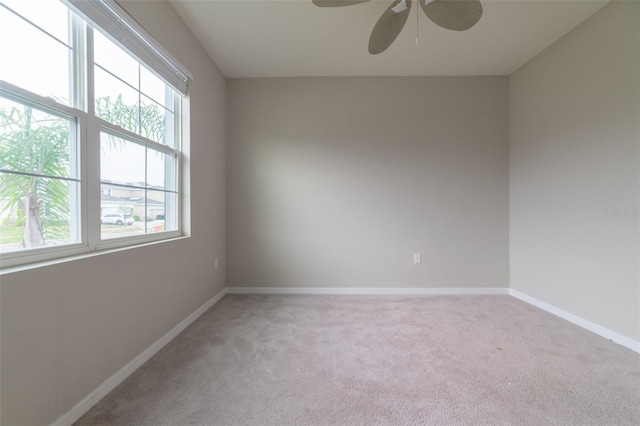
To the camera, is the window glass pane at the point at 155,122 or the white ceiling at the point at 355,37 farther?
the white ceiling at the point at 355,37

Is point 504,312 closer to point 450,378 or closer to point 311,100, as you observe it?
point 450,378

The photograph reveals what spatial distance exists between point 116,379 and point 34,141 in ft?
4.41

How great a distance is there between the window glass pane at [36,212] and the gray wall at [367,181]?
68.0 inches

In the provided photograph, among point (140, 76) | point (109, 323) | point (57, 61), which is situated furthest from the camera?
point (140, 76)

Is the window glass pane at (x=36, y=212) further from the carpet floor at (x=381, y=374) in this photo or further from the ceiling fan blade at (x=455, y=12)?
the ceiling fan blade at (x=455, y=12)

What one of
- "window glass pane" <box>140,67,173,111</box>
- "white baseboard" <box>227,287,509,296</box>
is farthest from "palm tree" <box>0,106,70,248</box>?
"white baseboard" <box>227,287,509,296</box>

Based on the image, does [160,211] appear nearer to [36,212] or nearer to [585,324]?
[36,212]

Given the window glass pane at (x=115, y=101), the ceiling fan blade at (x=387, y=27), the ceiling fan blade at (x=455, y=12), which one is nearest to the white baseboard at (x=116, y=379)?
the window glass pane at (x=115, y=101)

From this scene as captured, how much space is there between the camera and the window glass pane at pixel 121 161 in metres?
1.46

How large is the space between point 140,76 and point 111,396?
2.05m

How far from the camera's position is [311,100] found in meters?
2.96

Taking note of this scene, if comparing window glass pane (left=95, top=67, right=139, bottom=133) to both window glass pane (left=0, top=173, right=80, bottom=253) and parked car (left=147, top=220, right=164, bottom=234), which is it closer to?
window glass pane (left=0, top=173, right=80, bottom=253)

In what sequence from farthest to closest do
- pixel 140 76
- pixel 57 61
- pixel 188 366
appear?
pixel 140 76, pixel 188 366, pixel 57 61

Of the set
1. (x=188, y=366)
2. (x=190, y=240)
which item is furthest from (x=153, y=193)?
(x=188, y=366)
